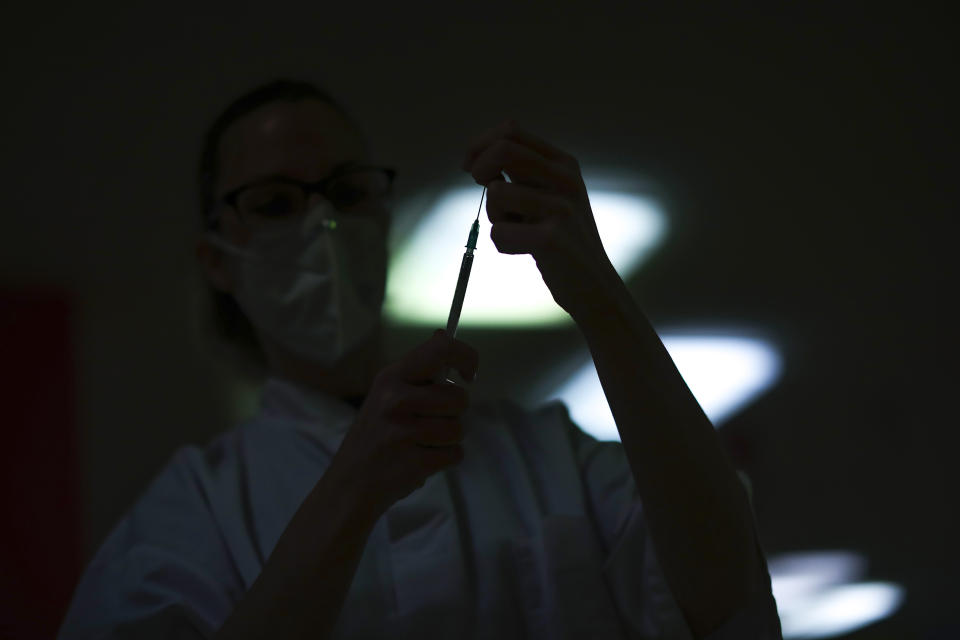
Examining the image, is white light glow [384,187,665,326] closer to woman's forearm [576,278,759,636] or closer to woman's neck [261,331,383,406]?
woman's neck [261,331,383,406]

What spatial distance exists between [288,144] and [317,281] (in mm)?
176

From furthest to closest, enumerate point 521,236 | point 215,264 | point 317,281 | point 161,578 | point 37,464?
point 37,464 < point 215,264 < point 317,281 < point 161,578 < point 521,236

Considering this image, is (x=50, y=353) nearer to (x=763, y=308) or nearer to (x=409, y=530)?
(x=409, y=530)

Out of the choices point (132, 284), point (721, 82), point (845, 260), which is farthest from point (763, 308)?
point (132, 284)

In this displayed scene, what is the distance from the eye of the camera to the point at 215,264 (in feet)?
3.12

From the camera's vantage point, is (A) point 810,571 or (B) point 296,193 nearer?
(B) point 296,193

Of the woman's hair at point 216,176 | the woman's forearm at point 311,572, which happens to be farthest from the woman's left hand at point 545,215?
the woman's hair at point 216,176

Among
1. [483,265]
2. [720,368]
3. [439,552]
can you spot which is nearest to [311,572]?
[439,552]

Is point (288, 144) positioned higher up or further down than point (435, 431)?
higher up

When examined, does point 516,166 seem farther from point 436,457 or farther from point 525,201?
point 436,457

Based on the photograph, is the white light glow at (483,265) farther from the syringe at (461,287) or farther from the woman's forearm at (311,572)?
the woman's forearm at (311,572)

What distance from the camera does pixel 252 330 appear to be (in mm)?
1055

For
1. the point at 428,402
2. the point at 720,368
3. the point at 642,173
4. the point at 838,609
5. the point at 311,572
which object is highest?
the point at 642,173

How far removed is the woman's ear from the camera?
941mm
